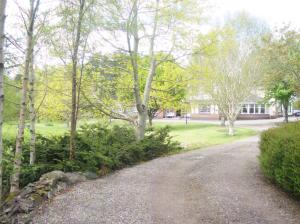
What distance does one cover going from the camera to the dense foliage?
7508mm

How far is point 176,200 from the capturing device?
18.3 feet

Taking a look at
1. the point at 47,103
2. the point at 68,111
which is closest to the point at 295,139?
the point at 68,111

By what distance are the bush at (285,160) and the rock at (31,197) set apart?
434cm

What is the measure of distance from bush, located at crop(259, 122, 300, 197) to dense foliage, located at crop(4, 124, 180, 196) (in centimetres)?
399

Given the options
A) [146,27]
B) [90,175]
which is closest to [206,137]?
[146,27]

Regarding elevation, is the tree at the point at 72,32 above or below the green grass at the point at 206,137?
above

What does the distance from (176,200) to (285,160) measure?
2.08 m

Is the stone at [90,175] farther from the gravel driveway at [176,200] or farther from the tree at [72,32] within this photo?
the tree at [72,32]

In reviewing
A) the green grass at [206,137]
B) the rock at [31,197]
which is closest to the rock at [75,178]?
the rock at [31,197]

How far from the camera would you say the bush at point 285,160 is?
5000 millimetres

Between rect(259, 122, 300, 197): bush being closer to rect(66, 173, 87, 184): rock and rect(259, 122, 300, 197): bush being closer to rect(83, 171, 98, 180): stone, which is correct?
rect(83, 171, 98, 180): stone

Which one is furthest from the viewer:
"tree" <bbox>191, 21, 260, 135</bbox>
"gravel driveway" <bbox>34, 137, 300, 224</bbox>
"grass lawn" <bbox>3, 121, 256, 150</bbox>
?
"tree" <bbox>191, 21, 260, 135</bbox>

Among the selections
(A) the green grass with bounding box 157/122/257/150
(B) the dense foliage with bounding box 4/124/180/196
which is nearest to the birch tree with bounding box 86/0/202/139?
(B) the dense foliage with bounding box 4/124/180/196

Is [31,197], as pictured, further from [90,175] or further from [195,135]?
[195,135]
